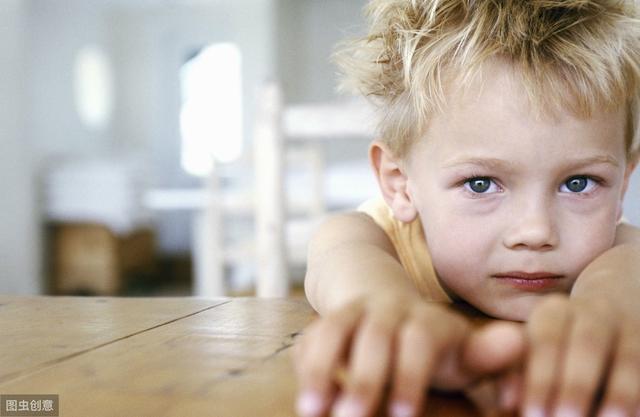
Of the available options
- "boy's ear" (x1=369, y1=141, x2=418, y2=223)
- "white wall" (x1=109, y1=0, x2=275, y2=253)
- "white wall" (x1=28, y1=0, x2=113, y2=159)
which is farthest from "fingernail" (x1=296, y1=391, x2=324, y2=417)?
"white wall" (x1=109, y1=0, x2=275, y2=253)

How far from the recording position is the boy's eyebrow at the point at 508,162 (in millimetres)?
640

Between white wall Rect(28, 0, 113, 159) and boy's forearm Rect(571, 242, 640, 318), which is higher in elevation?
white wall Rect(28, 0, 113, 159)

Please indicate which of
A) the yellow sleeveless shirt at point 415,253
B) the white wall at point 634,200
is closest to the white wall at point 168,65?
the white wall at point 634,200

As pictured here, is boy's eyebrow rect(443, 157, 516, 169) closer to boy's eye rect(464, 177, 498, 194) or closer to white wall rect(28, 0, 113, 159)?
boy's eye rect(464, 177, 498, 194)

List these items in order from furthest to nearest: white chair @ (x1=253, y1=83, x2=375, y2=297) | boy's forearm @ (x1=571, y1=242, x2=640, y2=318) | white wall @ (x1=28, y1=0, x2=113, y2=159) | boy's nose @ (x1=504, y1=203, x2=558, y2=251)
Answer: white wall @ (x1=28, y1=0, x2=113, y2=159) < white chair @ (x1=253, y1=83, x2=375, y2=297) < boy's nose @ (x1=504, y1=203, x2=558, y2=251) < boy's forearm @ (x1=571, y1=242, x2=640, y2=318)

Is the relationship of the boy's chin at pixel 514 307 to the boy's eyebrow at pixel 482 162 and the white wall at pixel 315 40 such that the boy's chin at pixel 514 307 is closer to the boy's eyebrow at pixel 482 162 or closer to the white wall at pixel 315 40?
the boy's eyebrow at pixel 482 162

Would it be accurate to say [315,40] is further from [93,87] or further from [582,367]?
[582,367]

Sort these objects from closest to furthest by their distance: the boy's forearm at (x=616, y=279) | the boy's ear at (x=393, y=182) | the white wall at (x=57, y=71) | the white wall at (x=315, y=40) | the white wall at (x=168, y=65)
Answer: the boy's forearm at (x=616, y=279) → the boy's ear at (x=393, y=182) → the white wall at (x=57, y=71) → the white wall at (x=168, y=65) → the white wall at (x=315, y=40)

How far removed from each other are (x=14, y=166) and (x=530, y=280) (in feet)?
13.0

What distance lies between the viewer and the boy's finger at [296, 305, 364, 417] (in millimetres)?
333

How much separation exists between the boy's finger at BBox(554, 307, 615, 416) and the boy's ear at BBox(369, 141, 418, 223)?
442 millimetres

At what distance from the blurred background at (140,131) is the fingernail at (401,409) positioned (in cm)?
272

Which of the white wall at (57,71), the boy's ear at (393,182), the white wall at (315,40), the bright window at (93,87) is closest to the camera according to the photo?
the boy's ear at (393,182)

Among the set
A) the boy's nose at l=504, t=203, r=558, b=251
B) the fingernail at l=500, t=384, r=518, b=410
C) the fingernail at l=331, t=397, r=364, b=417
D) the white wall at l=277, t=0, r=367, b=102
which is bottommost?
the fingernail at l=500, t=384, r=518, b=410
